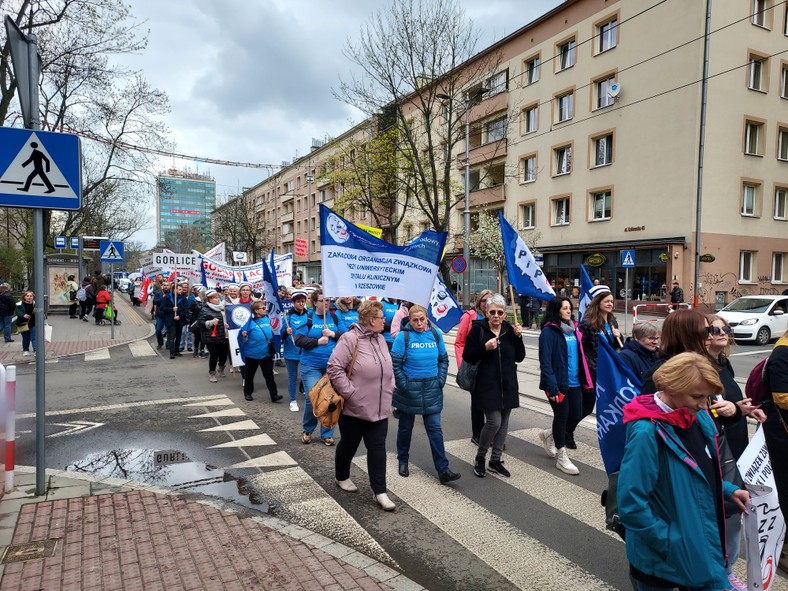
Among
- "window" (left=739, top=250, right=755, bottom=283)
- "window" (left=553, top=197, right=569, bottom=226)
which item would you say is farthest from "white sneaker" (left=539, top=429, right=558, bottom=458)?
"window" (left=553, top=197, right=569, bottom=226)

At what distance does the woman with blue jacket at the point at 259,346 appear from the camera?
8.46 m

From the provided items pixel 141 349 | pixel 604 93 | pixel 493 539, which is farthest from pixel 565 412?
pixel 604 93

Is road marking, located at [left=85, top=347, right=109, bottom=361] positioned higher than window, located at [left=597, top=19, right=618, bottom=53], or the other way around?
window, located at [left=597, top=19, right=618, bottom=53]

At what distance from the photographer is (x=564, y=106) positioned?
3206 cm

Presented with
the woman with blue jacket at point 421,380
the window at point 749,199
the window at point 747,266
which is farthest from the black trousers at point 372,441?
the window at point 749,199

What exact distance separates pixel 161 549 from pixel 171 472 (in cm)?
187

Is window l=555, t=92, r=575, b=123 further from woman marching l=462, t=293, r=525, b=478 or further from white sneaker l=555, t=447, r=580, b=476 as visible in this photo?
white sneaker l=555, t=447, r=580, b=476

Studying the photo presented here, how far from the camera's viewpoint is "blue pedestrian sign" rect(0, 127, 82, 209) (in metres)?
4.24

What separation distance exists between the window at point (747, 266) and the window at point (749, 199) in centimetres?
200

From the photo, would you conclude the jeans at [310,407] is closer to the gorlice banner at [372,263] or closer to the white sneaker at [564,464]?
the gorlice banner at [372,263]

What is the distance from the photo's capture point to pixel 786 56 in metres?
27.4

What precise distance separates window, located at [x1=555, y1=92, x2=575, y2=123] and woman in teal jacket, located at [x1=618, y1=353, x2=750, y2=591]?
32.0 meters

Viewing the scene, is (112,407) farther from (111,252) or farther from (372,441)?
(111,252)

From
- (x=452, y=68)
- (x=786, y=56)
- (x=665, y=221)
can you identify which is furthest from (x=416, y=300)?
(x=786, y=56)
